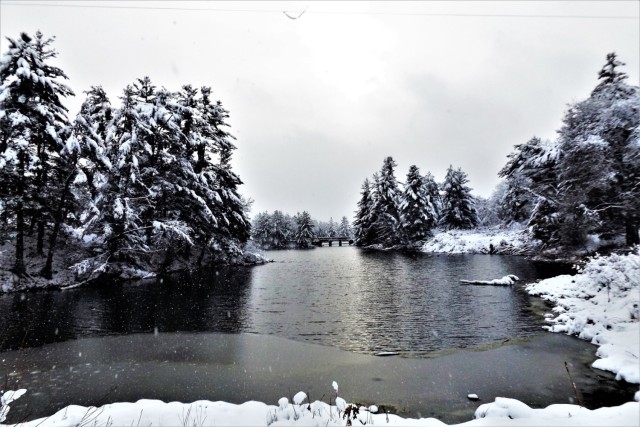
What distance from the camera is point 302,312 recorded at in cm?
1434

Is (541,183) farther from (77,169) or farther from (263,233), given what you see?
(263,233)

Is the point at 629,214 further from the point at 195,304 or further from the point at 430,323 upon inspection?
the point at 195,304

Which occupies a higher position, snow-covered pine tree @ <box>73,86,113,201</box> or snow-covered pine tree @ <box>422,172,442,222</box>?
snow-covered pine tree @ <box>422,172,442,222</box>

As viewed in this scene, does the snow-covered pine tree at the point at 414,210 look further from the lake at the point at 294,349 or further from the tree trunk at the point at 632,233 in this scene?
the lake at the point at 294,349

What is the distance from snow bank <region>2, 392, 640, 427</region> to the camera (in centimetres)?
507

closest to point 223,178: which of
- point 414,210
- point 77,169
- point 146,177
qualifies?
point 146,177

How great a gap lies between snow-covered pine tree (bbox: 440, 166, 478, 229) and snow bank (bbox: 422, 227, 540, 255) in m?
7.90

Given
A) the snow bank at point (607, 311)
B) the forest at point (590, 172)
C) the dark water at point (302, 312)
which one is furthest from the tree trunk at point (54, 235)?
the forest at point (590, 172)

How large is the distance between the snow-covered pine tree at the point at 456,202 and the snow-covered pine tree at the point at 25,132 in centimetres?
5137

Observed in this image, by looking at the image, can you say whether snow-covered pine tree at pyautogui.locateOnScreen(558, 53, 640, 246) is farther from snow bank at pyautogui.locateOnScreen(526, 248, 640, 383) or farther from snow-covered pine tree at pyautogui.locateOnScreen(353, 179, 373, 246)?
snow-covered pine tree at pyautogui.locateOnScreen(353, 179, 373, 246)

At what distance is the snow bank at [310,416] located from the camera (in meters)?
5.07

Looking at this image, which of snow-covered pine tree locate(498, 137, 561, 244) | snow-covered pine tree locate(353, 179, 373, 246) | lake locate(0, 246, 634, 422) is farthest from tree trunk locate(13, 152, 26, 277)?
snow-covered pine tree locate(353, 179, 373, 246)

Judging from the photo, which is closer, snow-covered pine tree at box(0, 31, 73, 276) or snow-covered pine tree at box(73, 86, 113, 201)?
snow-covered pine tree at box(0, 31, 73, 276)

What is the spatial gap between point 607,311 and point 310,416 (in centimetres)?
1027
